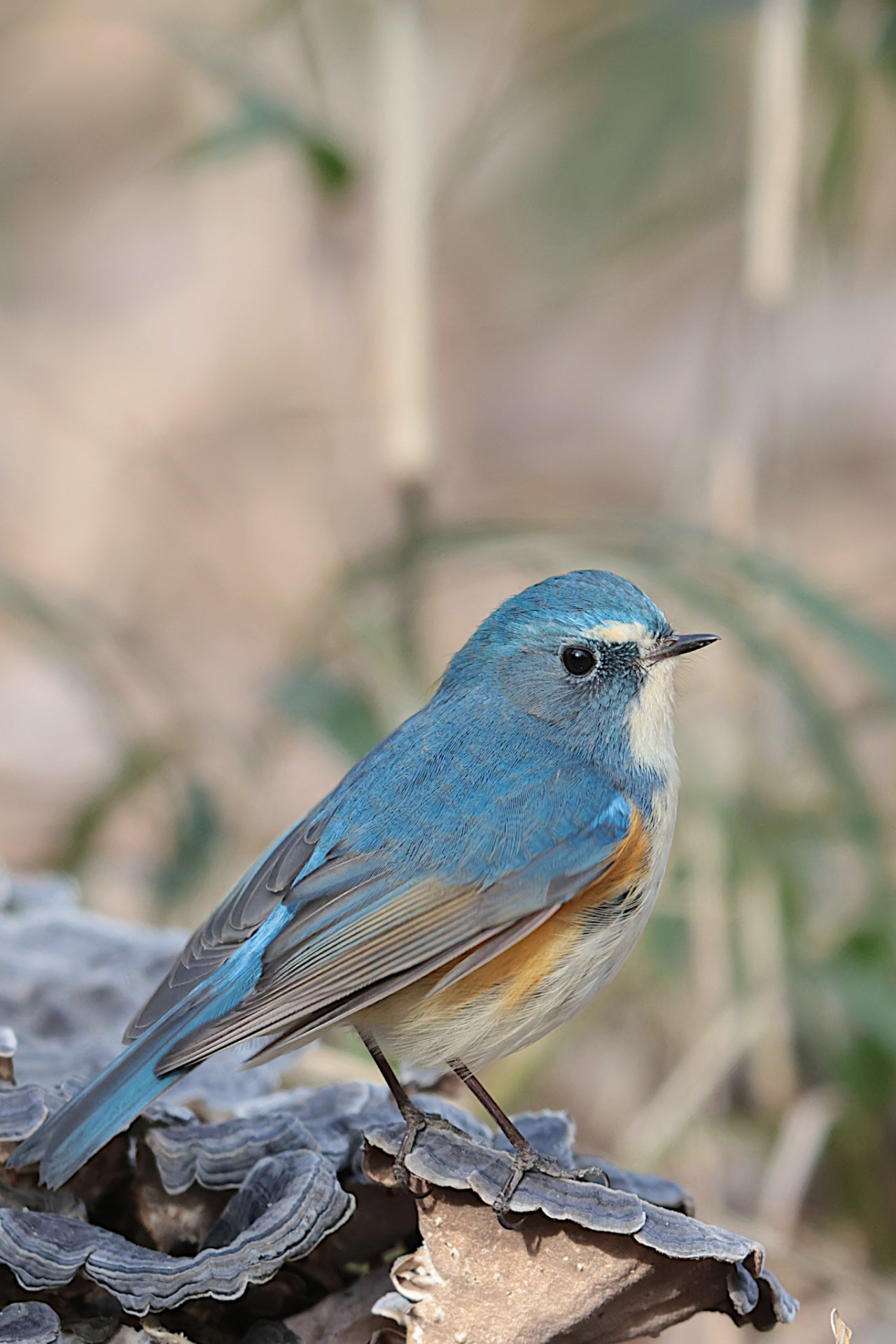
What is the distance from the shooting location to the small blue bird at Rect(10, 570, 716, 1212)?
188 cm

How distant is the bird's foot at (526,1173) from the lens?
173 cm

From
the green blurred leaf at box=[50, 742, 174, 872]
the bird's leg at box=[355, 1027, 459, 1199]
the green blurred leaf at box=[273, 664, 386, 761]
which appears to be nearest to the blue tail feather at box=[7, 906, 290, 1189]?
the bird's leg at box=[355, 1027, 459, 1199]

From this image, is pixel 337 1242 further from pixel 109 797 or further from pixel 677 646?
pixel 109 797

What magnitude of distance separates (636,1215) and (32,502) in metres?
5.33

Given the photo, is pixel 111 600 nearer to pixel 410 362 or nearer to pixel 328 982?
pixel 410 362

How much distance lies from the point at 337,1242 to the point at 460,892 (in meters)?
0.48

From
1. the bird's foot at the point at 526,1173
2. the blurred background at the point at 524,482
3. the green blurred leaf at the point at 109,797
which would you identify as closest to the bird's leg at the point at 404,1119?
the bird's foot at the point at 526,1173

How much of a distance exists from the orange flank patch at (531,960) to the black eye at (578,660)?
36 centimetres

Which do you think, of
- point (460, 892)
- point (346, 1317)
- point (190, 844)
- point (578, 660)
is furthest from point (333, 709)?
point (346, 1317)

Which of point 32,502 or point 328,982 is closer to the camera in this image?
point 328,982

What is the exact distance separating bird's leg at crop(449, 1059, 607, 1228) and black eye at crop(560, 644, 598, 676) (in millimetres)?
622

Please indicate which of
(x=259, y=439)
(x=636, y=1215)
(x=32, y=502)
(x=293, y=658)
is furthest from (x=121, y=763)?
(x=259, y=439)

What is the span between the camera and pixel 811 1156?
10.4ft

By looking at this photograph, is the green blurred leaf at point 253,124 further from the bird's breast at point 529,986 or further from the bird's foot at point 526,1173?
the bird's foot at point 526,1173
